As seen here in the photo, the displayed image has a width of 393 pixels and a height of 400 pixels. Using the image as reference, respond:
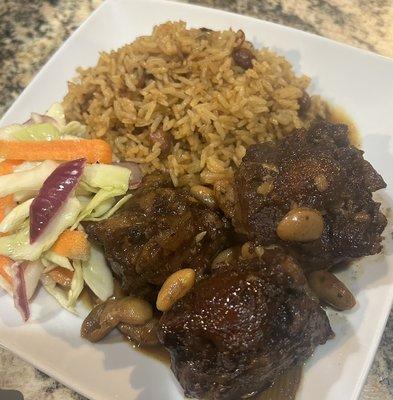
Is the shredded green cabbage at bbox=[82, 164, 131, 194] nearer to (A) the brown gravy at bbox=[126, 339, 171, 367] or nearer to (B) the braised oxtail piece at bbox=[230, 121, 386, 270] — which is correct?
(B) the braised oxtail piece at bbox=[230, 121, 386, 270]

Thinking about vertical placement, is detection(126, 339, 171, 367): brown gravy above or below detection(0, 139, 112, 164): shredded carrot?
below

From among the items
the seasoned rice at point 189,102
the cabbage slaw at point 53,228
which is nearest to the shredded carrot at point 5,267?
the cabbage slaw at point 53,228

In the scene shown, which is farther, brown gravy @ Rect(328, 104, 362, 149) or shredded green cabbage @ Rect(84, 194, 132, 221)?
brown gravy @ Rect(328, 104, 362, 149)

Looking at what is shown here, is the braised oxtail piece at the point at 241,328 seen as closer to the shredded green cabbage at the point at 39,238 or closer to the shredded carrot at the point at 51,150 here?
the shredded green cabbage at the point at 39,238

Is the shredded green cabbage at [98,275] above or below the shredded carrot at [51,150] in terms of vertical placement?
below

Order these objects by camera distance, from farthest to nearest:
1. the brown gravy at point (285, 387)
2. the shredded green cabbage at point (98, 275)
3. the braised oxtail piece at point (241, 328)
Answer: the shredded green cabbage at point (98, 275) → the brown gravy at point (285, 387) → the braised oxtail piece at point (241, 328)

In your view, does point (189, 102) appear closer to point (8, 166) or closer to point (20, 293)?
point (8, 166)

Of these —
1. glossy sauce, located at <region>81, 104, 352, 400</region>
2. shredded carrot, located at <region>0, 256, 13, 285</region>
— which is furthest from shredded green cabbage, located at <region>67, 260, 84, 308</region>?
shredded carrot, located at <region>0, 256, 13, 285</region>
